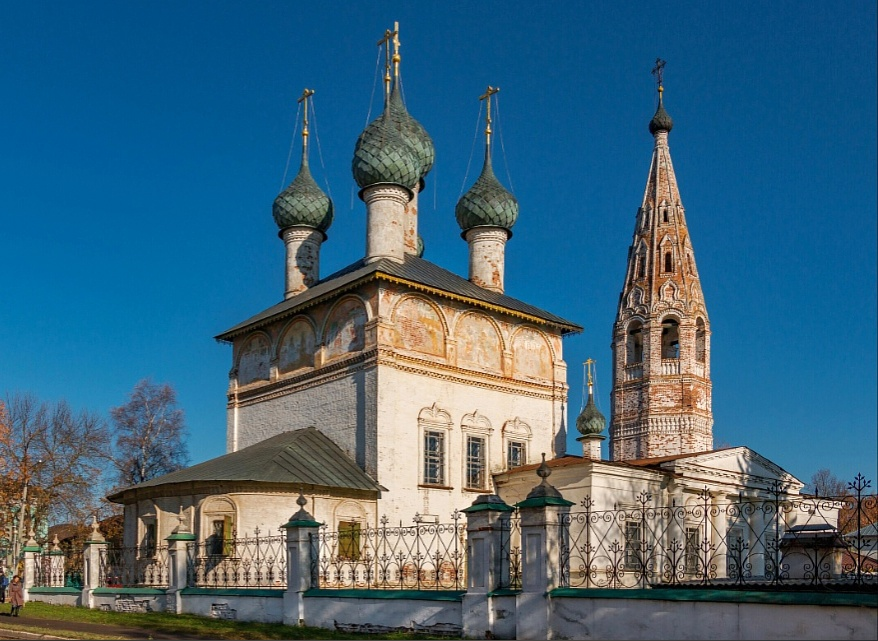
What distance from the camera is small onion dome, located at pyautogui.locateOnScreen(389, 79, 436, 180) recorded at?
2492 cm

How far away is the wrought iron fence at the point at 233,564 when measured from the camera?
16.5 meters

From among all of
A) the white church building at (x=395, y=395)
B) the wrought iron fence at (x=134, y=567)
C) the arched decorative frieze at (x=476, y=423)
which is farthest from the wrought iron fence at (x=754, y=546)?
the wrought iron fence at (x=134, y=567)

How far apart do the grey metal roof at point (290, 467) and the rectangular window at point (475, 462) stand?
2818 mm

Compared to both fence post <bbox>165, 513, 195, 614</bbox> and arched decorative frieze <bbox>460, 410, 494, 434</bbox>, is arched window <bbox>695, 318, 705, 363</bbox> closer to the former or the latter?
arched decorative frieze <bbox>460, 410, 494, 434</bbox>

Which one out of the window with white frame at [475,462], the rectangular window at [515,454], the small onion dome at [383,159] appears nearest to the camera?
the window with white frame at [475,462]

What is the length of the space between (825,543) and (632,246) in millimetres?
28073

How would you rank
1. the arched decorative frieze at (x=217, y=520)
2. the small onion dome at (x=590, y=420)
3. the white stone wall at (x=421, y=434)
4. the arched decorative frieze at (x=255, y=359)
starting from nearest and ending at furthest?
the arched decorative frieze at (x=217, y=520), the white stone wall at (x=421, y=434), the arched decorative frieze at (x=255, y=359), the small onion dome at (x=590, y=420)

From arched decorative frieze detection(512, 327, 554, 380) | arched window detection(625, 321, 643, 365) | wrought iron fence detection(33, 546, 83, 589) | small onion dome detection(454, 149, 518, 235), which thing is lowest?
wrought iron fence detection(33, 546, 83, 589)

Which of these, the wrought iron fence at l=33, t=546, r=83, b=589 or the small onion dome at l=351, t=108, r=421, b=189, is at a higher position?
the small onion dome at l=351, t=108, r=421, b=189

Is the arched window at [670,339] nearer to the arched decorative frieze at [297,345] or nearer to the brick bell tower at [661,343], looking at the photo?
the brick bell tower at [661,343]

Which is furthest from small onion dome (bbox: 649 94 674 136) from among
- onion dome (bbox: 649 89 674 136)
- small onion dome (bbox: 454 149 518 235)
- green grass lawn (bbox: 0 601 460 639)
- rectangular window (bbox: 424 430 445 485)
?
green grass lawn (bbox: 0 601 460 639)

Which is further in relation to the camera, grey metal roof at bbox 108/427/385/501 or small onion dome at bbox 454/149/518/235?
small onion dome at bbox 454/149/518/235

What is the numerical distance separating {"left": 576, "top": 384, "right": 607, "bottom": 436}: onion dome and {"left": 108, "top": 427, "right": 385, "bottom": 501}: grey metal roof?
953 cm

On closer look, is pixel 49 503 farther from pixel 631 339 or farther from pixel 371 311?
pixel 631 339
